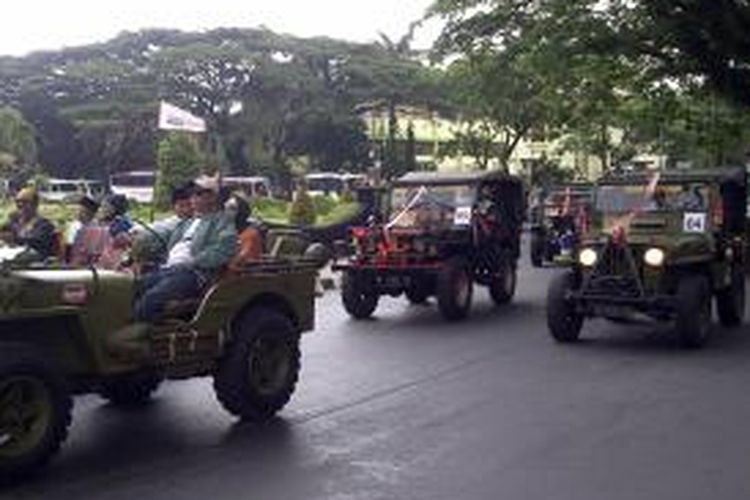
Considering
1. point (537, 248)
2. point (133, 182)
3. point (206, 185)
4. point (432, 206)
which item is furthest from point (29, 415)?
point (133, 182)

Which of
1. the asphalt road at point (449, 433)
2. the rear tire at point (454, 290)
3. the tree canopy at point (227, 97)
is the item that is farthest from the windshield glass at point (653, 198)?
the tree canopy at point (227, 97)

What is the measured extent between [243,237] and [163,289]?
112cm

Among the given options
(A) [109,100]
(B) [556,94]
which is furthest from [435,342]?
(A) [109,100]

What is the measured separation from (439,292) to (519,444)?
8.17m

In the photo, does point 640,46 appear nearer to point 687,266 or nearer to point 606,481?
point 687,266

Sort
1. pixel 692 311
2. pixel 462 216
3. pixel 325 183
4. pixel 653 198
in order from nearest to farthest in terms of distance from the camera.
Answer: pixel 692 311 → pixel 653 198 → pixel 462 216 → pixel 325 183

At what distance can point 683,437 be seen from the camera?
9.36m

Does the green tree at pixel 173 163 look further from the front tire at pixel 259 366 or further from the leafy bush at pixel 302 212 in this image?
the front tire at pixel 259 366

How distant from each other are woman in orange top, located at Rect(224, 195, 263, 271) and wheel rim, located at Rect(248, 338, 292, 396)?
1.91 ft

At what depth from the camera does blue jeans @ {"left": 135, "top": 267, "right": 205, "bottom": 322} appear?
914 cm

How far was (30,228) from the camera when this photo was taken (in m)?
11.7

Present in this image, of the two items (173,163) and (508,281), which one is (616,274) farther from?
(173,163)

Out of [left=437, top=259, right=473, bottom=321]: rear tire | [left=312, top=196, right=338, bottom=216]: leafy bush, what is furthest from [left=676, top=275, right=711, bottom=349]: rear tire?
[left=312, top=196, right=338, bottom=216]: leafy bush

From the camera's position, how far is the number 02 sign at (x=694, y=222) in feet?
50.5
